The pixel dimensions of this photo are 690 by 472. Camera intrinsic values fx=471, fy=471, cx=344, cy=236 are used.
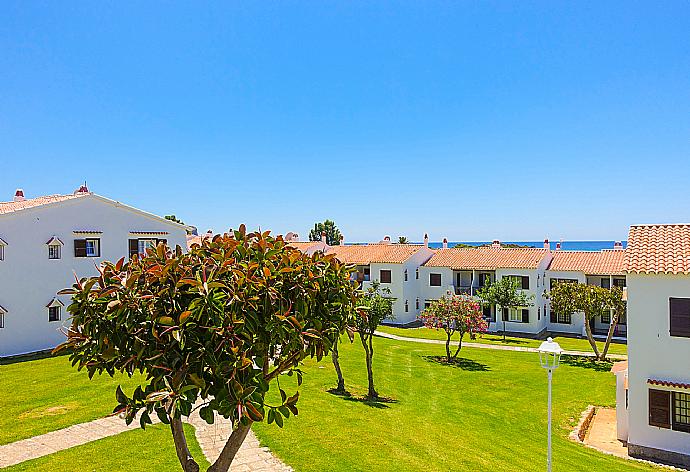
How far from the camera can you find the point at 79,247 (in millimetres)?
28172

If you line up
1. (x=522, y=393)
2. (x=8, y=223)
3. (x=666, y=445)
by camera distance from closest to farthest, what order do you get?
(x=666, y=445), (x=522, y=393), (x=8, y=223)

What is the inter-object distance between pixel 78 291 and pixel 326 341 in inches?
106

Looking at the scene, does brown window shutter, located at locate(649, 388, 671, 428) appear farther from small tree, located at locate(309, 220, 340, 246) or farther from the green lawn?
small tree, located at locate(309, 220, 340, 246)

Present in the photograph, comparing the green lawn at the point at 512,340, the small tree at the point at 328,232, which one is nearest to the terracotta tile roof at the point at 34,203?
the green lawn at the point at 512,340

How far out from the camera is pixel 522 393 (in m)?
22.9

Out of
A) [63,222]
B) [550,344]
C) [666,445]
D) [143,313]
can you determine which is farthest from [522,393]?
[63,222]

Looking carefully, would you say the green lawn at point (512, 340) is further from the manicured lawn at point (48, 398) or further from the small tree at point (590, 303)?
the manicured lawn at point (48, 398)

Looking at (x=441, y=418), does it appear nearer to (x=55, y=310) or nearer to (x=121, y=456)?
(x=121, y=456)

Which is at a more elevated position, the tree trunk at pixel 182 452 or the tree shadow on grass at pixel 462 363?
the tree trunk at pixel 182 452

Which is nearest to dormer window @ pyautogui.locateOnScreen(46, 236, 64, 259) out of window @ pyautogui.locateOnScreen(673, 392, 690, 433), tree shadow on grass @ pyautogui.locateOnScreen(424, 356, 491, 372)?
tree shadow on grass @ pyautogui.locateOnScreen(424, 356, 491, 372)

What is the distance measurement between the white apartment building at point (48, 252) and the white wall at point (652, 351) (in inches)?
945

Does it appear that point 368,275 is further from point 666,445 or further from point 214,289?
point 214,289

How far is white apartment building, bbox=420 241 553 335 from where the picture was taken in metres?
44.2

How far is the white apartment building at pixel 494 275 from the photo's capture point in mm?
44156
